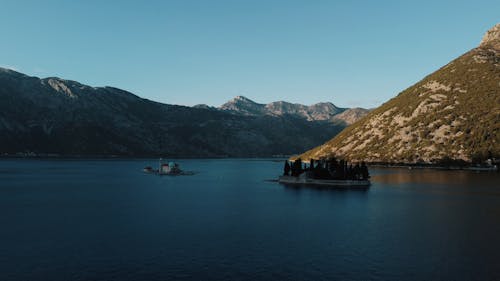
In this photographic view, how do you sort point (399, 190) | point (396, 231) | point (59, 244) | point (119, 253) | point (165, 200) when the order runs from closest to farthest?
point (119, 253)
point (59, 244)
point (396, 231)
point (165, 200)
point (399, 190)

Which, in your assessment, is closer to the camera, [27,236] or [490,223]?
[27,236]

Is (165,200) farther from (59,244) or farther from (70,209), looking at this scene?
(59,244)

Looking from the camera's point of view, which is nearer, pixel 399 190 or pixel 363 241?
pixel 363 241

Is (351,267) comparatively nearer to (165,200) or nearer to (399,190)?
(165,200)

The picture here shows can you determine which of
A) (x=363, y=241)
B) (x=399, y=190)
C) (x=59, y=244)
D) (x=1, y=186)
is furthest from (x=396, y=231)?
(x=1, y=186)

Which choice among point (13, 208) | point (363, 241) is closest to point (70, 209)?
point (13, 208)

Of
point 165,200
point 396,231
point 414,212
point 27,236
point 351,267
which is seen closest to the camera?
point 351,267
